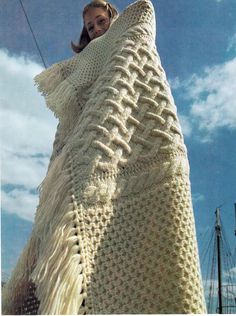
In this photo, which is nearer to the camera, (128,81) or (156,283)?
(156,283)

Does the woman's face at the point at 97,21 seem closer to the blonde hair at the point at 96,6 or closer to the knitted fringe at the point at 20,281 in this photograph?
the blonde hair at the point at 96,6

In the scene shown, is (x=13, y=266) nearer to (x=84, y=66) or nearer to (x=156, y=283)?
(x=156, y=283)

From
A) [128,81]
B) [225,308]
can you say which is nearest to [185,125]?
[128,81]

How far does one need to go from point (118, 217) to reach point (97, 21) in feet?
1.74

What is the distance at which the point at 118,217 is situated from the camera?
749 millimetres

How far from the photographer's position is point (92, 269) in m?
0.71

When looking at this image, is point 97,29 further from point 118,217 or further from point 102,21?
point 118,217

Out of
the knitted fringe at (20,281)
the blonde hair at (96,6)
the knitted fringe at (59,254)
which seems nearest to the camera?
the knitted fringe at (59,254)

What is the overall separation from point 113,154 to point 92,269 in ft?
0.62

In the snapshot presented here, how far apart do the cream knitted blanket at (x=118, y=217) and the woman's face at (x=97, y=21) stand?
24 cm

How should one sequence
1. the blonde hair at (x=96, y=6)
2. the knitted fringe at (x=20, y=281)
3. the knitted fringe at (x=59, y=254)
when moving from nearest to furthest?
the knitted fringe at (x=59, y=254) < the knitted fringe at (x=20, y=281) < the blonde hair at (x=96, y=6)

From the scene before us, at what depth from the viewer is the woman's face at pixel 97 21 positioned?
107 centimetres

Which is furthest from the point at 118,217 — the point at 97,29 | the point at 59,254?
the point at 97,29

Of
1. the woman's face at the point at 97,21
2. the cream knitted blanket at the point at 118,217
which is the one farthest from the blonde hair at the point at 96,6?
the cream knitted blanket at the point at 118,217
